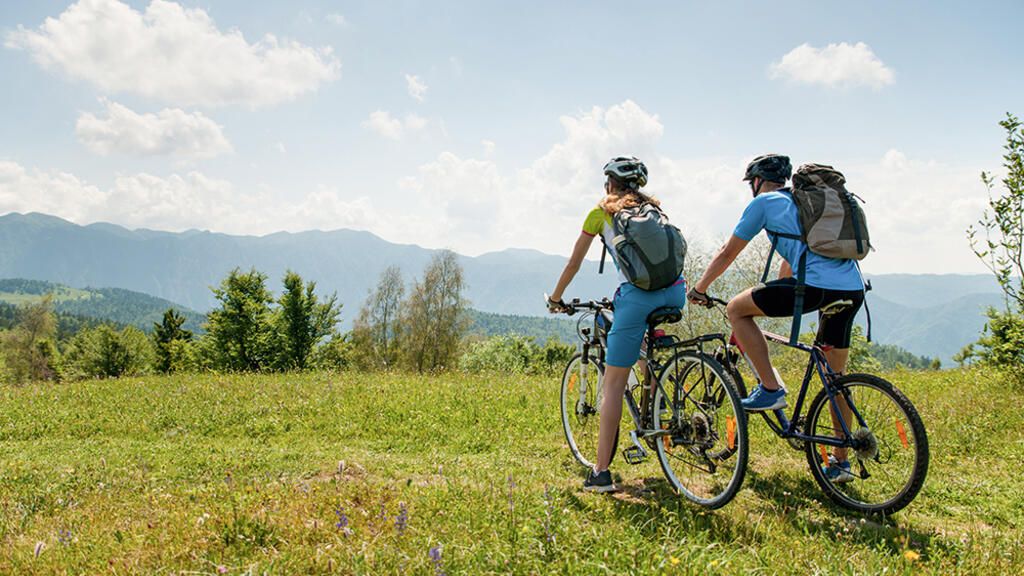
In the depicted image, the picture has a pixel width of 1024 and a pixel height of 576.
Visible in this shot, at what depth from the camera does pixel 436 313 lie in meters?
57.7

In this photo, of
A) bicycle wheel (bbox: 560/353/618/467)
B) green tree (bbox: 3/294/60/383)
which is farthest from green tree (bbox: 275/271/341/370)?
green tree (bbox: 3/294/60/383)

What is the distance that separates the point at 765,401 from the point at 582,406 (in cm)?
Answer: 233

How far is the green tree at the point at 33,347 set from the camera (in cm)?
7600

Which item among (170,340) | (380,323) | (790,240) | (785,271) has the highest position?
(790,240)

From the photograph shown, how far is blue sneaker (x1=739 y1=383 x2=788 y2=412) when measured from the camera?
4781 mm

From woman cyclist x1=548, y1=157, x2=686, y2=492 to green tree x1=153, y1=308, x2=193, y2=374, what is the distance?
200 feet

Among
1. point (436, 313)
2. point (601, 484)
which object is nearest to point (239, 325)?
point (436, 313)

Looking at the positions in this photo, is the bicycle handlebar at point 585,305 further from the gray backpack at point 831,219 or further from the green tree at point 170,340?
the green tree at point 170,340

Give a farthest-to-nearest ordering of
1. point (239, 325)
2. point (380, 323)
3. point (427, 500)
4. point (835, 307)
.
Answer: point (380, 323)
point (239, 325)
point (835, 307)
point (427, 500)

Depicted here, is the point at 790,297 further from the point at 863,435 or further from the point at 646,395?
the point at 646,395

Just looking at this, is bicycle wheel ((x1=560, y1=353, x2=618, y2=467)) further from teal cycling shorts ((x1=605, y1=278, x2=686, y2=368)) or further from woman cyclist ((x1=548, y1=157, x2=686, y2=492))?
teal cycling shorts ((x1=605, y1=278, x2=686, y2=368))

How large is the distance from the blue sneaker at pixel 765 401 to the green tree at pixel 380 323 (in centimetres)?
5764

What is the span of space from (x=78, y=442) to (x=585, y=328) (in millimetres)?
8228

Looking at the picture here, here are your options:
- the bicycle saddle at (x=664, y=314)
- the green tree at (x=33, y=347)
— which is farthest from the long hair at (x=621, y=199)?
the green tree at (x=33, y=347)
